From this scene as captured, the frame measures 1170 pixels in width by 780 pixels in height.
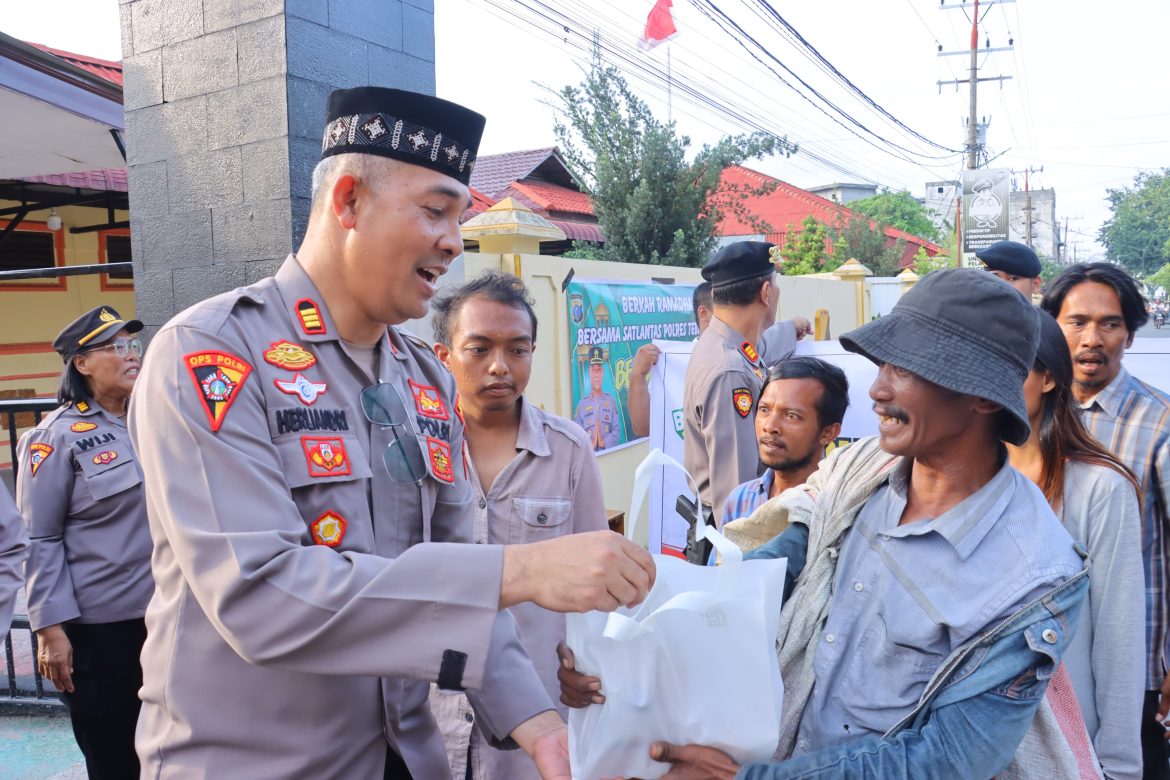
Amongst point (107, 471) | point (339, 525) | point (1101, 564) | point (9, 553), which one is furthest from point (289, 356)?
point (107, 471)

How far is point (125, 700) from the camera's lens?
10.3 feet

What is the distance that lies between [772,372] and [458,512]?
1.65 m

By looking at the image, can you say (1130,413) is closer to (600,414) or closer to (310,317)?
(310,317)

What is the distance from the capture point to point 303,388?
1.49 m

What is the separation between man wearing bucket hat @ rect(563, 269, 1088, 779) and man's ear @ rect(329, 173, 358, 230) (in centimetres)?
95

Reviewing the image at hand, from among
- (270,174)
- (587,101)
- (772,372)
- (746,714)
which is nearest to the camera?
(746,714)

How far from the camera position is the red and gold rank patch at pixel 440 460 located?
66.6 inches

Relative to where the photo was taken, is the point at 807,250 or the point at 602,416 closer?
the point at 602,416

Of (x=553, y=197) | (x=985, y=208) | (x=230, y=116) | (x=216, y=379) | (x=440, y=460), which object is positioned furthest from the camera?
(x=985, y=208)

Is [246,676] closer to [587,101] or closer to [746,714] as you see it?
[746,714]

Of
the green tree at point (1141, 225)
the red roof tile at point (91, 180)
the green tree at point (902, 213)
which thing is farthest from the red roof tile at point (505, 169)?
the green tree at point (1141, 225)

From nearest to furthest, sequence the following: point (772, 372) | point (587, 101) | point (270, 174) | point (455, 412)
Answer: point (455, 412), point (772, 372), point (270, 174), point (587, 101)

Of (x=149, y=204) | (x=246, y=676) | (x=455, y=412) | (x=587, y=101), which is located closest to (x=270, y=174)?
(x=149, y=204)

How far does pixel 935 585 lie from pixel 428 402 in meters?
1.06
